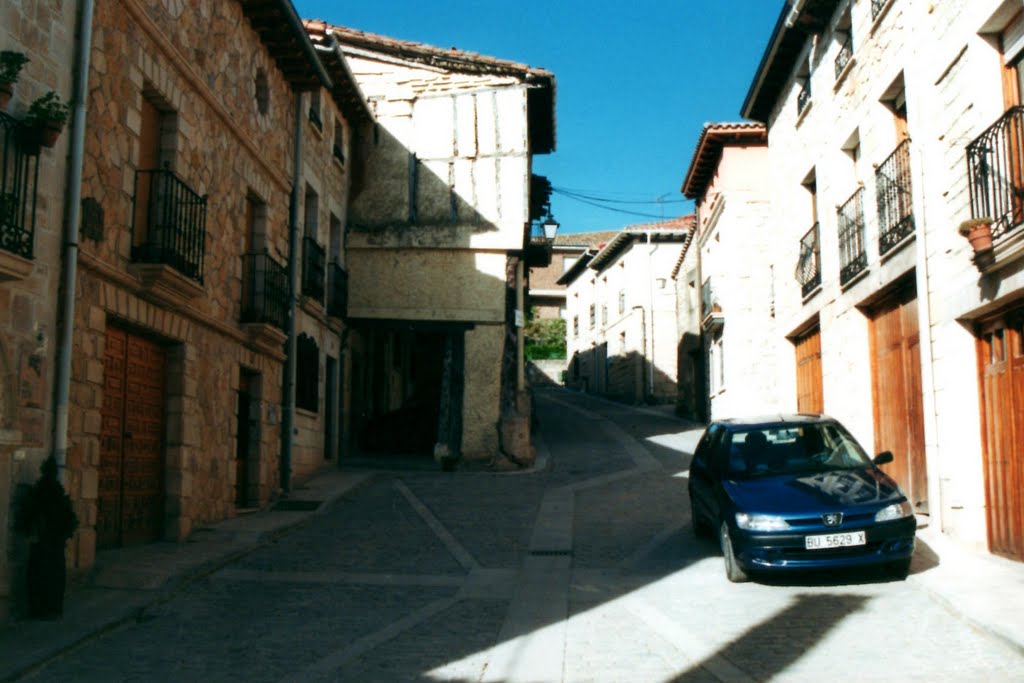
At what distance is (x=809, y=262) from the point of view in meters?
16.3

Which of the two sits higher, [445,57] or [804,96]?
[445,57]

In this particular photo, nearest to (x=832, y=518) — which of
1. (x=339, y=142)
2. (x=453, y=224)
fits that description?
(x=453, y=224)

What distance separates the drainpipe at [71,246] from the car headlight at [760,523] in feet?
18.6

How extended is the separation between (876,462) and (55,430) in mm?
7329

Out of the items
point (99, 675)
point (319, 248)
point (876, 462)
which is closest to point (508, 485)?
point (319, 248)

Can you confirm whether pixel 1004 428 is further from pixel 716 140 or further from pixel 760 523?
pixel 716 140

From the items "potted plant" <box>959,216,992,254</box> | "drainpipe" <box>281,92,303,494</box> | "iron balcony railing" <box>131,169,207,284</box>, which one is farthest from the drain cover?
"potted plant" <box>959,216,992,254</box>

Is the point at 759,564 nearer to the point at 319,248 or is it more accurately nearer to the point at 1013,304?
the point at 1013,304

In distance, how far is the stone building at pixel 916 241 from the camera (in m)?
9.38

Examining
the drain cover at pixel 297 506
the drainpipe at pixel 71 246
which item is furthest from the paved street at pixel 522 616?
the drainpipe at pixel 71 246

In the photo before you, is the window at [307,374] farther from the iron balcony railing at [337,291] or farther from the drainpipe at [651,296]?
the drainpipe at [651,296]

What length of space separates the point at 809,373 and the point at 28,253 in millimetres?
12800

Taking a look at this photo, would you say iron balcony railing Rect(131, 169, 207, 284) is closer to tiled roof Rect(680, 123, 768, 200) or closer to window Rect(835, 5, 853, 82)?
window Rect(835, 5, 853, 82)

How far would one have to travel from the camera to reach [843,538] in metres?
8.33
